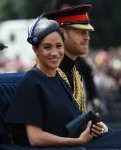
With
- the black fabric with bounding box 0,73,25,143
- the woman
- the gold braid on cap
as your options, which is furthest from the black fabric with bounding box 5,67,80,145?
the gold braid on cap

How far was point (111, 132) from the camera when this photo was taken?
6.80 meters

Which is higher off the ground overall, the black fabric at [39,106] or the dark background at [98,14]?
the black fabric at [39,106]

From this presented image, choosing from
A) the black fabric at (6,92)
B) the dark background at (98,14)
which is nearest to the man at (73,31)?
the black fabric at (6,92)

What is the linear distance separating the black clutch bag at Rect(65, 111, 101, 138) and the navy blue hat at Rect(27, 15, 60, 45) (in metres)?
0.63

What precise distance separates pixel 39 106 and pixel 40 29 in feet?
1.87

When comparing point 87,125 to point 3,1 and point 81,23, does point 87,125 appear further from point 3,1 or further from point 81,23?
point 3,1

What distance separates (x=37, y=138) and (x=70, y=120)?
328 millimetres

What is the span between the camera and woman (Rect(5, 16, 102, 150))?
6.85 metres

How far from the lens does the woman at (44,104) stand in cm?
685

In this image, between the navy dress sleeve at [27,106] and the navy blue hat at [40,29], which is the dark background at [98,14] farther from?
the navy dress sleeve at [27,106]

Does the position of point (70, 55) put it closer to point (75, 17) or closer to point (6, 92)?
point (75, 17)

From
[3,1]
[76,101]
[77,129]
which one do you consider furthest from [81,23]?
[3,1]

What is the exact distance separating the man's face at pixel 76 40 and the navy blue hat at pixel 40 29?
0.80 m

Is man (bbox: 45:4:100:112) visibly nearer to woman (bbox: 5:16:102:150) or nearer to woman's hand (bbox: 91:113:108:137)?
woman (bbox: 5:16:102:150)
